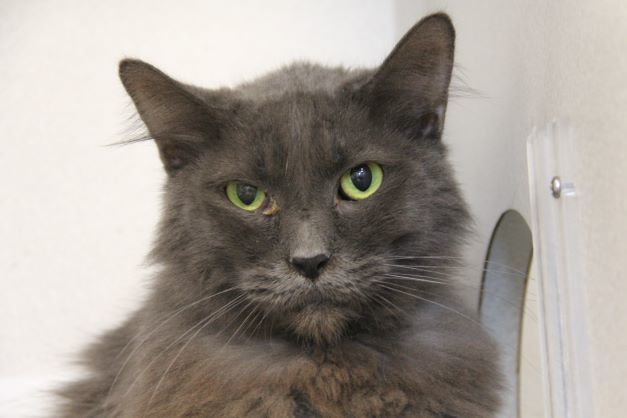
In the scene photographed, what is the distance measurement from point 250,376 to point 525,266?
1134 millimetres

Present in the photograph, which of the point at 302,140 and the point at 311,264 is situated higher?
the point at 302,140

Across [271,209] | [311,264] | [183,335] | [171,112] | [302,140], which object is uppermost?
[171,112]

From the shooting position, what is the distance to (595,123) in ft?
4.15

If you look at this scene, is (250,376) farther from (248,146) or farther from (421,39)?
(421,39)

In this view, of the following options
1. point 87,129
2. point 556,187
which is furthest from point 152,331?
point 87,129

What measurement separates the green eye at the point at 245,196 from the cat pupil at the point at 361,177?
201mm

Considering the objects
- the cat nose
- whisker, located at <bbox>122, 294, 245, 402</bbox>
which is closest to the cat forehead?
the cat nose

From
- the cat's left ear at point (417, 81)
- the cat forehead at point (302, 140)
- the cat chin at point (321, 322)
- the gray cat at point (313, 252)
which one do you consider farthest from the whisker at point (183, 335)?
the cat's left ear at point (417, 81)

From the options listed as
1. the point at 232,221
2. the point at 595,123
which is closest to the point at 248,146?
the point at 232,221

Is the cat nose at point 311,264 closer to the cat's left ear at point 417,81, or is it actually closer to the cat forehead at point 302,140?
the cat forehead at point 302,140

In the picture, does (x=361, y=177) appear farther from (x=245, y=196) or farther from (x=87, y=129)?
(x=87, y=129)

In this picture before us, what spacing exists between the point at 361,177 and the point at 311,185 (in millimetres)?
123

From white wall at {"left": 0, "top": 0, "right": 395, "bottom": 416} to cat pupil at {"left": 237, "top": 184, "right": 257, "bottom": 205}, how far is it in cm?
137

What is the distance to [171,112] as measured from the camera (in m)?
1.61
